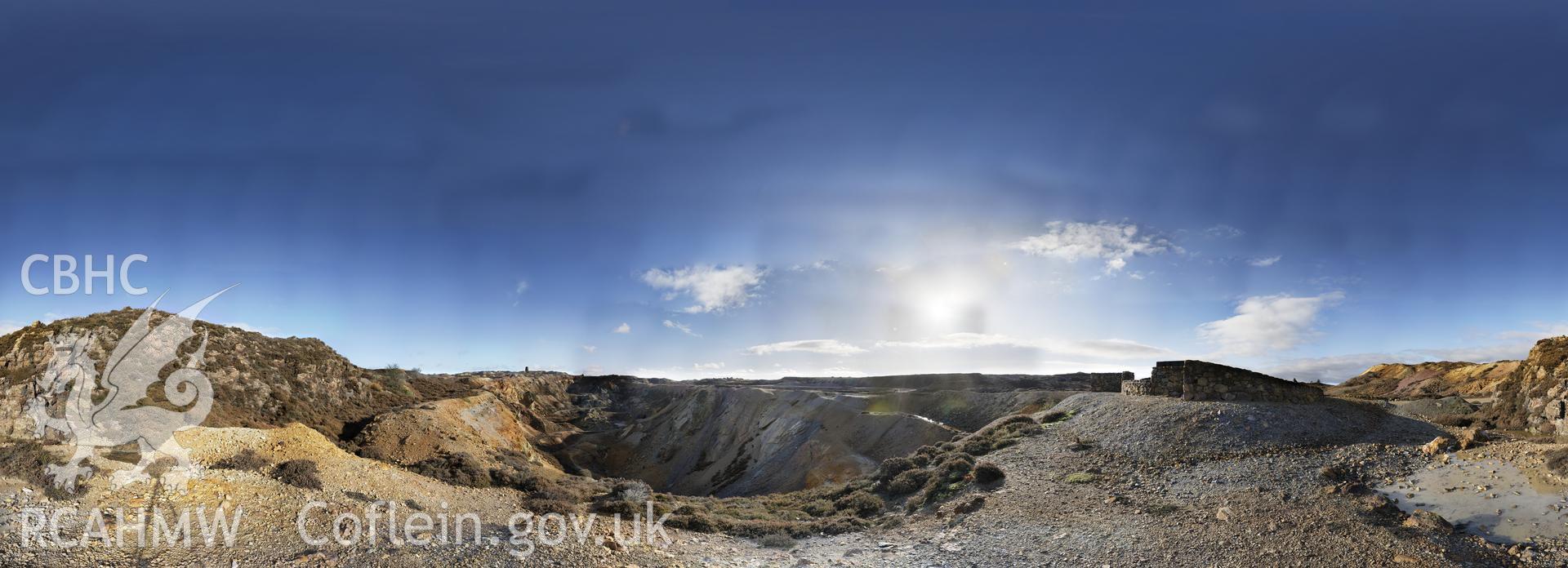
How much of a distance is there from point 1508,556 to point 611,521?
59.2ft

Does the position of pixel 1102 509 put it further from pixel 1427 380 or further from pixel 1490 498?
pixel 1427 380

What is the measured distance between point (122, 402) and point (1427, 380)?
83.0 meters

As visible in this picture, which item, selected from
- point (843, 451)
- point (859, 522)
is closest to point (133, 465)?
point (859, 522)

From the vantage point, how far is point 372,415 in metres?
23.3

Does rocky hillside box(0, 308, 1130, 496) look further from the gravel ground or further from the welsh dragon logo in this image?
the gravel ground

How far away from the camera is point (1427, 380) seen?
55.1 m

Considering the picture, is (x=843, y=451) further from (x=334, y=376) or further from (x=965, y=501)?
(x=334, y=376)

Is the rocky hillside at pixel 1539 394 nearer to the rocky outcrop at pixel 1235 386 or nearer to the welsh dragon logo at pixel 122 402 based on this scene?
the rocky outcrop at pixel 1235 386

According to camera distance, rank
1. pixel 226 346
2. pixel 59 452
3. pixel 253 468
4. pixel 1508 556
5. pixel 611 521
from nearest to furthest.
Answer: pixel 1508 556
pixel 59 452
pixel 253 468
pixel 611 521
pixel 226 346

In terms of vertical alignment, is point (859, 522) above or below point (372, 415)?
below

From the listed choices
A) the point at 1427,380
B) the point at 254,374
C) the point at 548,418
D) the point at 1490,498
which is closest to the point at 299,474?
the point at 254,374

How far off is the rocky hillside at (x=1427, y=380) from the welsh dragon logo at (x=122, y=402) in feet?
201

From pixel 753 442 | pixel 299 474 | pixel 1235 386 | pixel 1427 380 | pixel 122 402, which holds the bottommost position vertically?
pixel 753 442

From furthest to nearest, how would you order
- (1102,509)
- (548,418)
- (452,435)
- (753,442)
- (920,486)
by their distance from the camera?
1. (548,418)
2. (753,442)
3. (452,435)
4. (920,486)
5. (1102,509)
